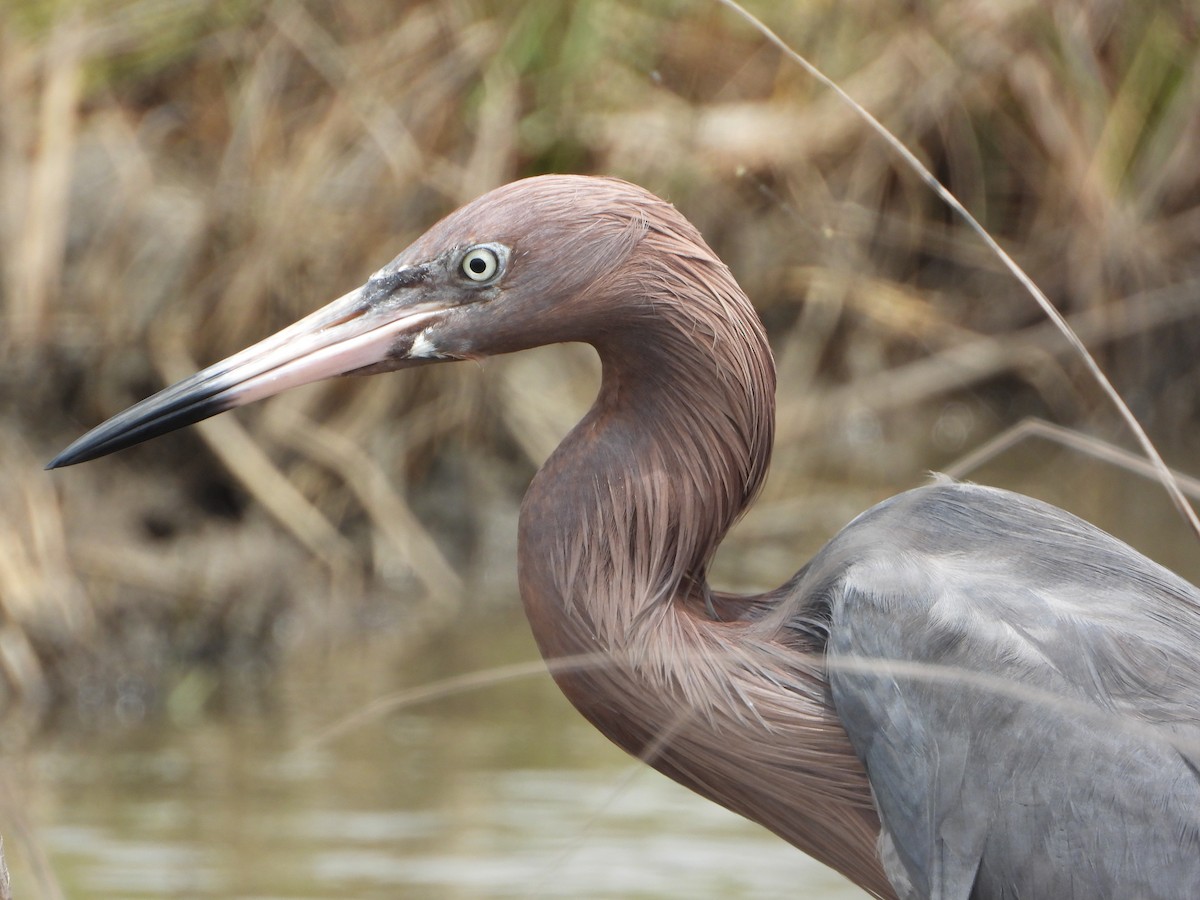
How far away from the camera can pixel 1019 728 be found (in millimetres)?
2842

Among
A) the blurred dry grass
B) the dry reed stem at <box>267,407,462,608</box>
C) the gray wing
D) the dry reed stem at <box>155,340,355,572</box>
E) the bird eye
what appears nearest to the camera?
the gray wing

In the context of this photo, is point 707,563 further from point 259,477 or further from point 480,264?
point 259,477

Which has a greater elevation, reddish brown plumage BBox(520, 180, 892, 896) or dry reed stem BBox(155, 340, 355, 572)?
reddish brown plumage BBox(520, 180, 892, 896)

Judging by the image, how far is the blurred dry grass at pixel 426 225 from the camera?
6.43 m

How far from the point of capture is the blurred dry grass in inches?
253

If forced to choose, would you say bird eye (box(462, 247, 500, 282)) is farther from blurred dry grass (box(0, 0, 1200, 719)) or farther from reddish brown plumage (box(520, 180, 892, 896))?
blurred dry grass (box(0, 0, 1200, 719))

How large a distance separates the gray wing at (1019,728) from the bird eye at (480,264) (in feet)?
2.55

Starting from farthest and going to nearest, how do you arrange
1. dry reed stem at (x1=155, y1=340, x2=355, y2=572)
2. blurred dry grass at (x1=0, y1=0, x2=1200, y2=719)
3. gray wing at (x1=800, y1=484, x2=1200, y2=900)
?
dry reed stem at (x1=155, y1=340, x2=355, y2=572) → blurred dry grass at (x1=0, y1=0, x2=1200, y2=719) → gray wing at (x1=800, y1=484, x2=1200, y2=900)

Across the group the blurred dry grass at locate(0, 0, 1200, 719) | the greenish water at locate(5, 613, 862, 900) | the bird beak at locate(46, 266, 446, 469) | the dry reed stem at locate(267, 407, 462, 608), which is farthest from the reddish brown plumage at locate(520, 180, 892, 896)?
the dry reed stem at locate(267, 407, 462, 608)

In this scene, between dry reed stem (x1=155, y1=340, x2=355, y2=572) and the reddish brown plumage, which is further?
dry reed stem (x1=155, y1=340, x2=355, y2=572)

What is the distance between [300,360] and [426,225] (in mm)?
4096

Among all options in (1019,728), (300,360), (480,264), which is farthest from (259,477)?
(1019,728)

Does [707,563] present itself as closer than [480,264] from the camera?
No

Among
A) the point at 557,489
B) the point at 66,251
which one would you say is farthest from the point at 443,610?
the point at 557,489
